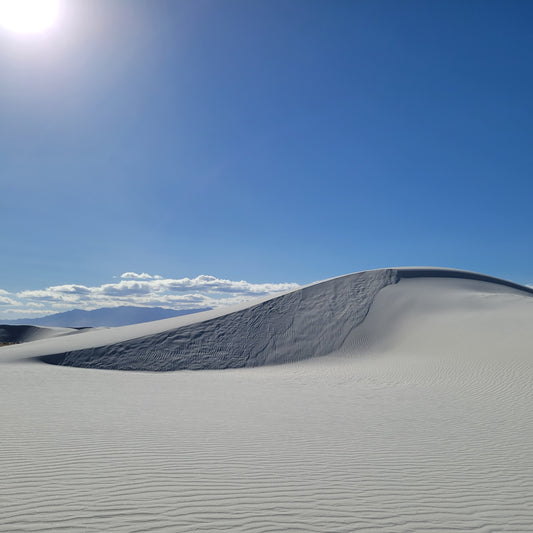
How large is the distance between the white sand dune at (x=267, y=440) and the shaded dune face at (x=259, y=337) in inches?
9.3

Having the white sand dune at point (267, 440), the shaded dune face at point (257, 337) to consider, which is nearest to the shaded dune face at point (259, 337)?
the shaded dune face at point (257, 337)

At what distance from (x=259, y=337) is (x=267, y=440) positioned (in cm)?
1931

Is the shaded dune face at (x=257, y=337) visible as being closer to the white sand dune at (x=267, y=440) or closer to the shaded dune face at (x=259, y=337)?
the shaded dune face at (x=259, y=337)

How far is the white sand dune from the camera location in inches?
181

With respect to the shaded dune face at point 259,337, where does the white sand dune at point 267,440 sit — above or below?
below

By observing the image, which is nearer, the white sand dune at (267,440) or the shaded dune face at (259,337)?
the white sand dune at (267,440)

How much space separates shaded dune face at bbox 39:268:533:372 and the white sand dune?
24cm

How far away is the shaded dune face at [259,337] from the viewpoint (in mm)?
22422

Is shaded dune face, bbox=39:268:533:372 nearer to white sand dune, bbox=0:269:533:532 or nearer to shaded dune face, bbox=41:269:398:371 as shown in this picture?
shaded dune face, bbox=41:269:398:371

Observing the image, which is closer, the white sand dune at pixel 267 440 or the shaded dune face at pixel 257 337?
the white sand dune at pixel 267 440

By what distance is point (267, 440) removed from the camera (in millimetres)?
7707

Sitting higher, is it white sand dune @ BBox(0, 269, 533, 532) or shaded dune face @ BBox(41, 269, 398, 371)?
shaded dune face @ BBox(41, 269, 398, 371)

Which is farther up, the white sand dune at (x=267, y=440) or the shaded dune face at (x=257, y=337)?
the shaded dune face at (x=257, y=337)

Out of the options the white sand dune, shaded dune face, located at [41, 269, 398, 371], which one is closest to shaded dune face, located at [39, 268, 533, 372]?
shaded dune face, located at [41, 269, 398, 371]
